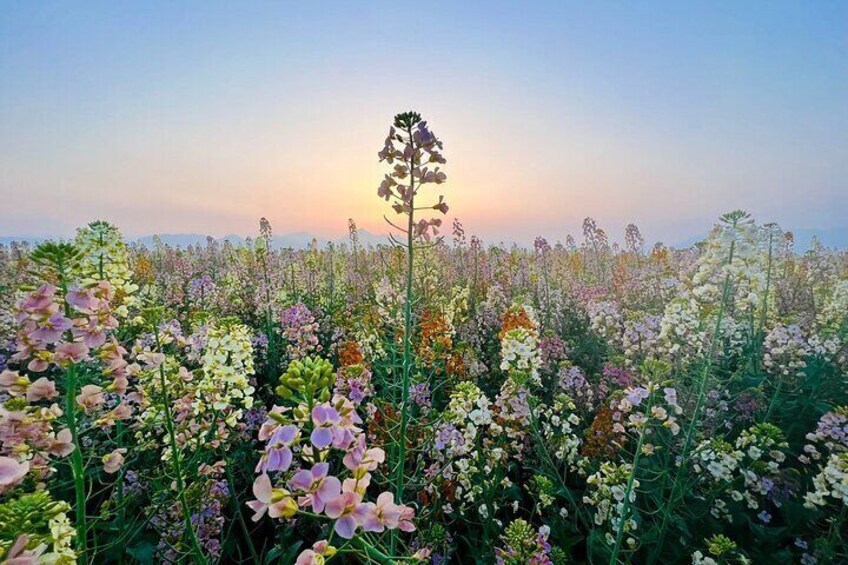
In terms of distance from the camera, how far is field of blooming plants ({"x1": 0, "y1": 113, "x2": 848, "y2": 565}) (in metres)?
1.63

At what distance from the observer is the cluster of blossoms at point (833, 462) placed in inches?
114

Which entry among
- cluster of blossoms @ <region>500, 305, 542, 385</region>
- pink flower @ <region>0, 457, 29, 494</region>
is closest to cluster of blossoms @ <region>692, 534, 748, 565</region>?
cluster of blossoms @ <region>500, 305, 542, 385</region>

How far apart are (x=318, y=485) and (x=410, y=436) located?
307 cm

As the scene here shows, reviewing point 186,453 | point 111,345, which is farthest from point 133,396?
point 186,453

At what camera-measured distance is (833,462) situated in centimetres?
300

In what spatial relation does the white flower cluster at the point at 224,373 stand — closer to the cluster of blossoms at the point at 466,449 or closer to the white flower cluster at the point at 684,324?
the cluster of blossoms at the point at 466,449

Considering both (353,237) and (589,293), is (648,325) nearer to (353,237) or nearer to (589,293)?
(589,293)

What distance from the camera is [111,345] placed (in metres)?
2.11

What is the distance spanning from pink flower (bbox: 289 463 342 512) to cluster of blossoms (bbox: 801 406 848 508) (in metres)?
3.41

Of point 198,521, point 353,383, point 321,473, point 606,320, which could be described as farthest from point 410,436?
point 606,320

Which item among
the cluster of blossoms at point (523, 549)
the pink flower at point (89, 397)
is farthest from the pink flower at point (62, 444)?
the cluster of blossoms at point (523, 549)

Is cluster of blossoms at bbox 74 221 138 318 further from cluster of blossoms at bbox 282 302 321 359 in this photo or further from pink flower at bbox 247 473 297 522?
cluster of blossoms at bbox 282 302 321 359

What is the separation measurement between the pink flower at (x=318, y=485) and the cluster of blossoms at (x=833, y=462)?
3.41 meters

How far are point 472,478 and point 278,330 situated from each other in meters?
4.13
